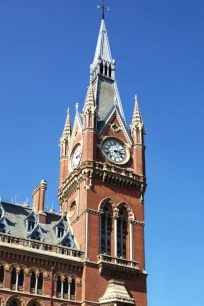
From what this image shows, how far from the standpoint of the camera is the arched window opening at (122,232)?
6022 centimetres

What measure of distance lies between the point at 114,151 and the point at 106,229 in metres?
9.84

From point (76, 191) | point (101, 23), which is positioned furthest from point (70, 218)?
point (101, 23)

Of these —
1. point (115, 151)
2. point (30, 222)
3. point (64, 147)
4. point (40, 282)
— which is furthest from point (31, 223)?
point (64, 147)

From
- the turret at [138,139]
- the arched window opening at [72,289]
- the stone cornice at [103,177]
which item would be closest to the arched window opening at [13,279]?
the arched window opening at [72,289]

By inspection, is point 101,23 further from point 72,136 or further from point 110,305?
point 110,305

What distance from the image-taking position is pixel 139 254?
200ft

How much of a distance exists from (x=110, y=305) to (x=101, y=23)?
43.9 meters

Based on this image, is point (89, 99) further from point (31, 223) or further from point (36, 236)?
point (36, 236)

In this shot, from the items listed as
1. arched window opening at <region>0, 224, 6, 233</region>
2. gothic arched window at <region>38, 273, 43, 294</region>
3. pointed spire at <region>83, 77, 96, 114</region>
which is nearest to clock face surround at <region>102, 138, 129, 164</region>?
pointed spire at <region>83, 77, 96, 114</region>

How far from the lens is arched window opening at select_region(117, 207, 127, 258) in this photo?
2371 inches

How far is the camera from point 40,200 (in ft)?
204

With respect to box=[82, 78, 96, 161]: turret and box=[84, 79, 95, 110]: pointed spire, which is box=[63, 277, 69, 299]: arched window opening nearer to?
box=[82, 78, 96, 161]: turret

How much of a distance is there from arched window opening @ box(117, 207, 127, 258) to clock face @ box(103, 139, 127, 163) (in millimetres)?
6104

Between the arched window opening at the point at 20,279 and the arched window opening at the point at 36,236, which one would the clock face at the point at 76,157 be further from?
the arched window opening at the point at 20,279
